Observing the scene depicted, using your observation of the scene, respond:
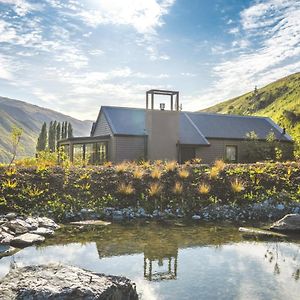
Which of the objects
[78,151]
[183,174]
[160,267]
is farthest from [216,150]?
[160,267]

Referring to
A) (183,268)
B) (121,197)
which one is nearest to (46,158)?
(121,197)

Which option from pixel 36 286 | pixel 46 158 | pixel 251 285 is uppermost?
pixel 46 158

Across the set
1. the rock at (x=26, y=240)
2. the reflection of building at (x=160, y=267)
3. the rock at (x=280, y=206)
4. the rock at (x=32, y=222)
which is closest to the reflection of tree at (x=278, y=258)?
the reflection of building at (x=160, y=267)

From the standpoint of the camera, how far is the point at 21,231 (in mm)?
10555

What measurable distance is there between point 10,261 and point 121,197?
766 centimetres

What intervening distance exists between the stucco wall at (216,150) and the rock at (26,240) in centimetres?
1990

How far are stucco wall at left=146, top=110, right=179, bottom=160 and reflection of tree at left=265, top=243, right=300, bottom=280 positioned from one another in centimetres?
1738

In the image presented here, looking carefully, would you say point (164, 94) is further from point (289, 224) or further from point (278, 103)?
point (278, 103)

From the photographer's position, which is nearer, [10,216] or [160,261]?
[160,261]

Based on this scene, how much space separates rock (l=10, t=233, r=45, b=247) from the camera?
9.34 metres

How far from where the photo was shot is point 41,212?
1330 cm

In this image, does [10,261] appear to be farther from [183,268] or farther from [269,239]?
[269,239]

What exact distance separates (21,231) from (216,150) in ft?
69.6

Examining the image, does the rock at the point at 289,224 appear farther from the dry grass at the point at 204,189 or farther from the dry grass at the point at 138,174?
the dry grass at the point at 138,174
